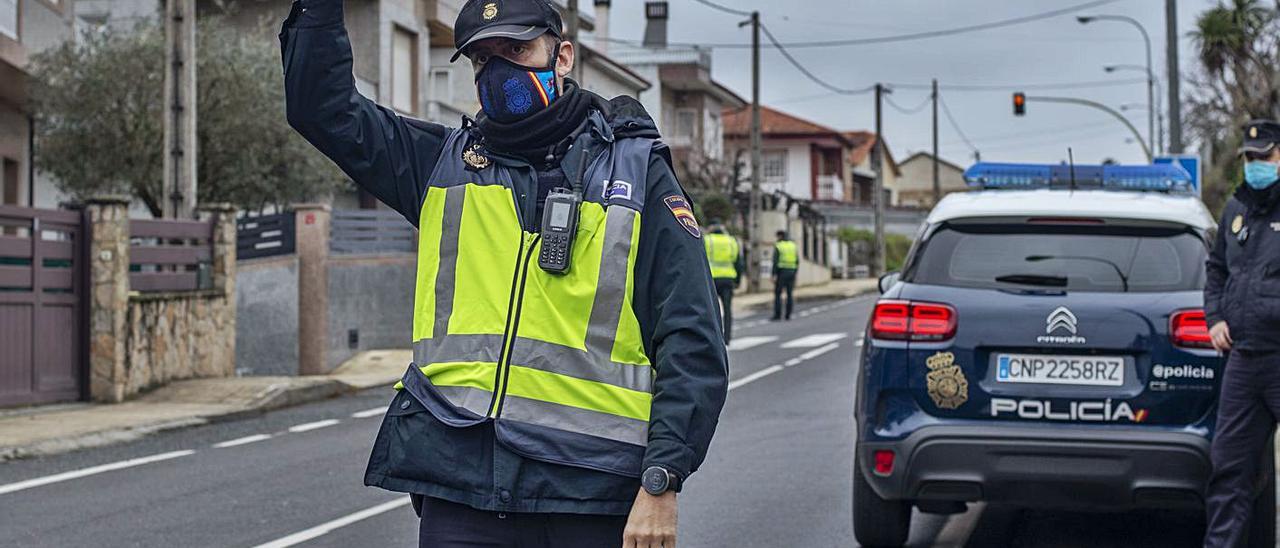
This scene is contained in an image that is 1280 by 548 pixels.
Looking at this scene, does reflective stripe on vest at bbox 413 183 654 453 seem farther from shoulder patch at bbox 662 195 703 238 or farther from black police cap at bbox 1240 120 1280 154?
black police cap at bbox 1240 120 1280 154

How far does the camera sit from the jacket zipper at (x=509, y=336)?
10.5 ft

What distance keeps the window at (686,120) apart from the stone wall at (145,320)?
41.0 m

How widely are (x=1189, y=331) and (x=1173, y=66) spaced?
1792cm

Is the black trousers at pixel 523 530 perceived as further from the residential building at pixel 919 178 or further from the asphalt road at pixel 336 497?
the residential building at pixel 919 178

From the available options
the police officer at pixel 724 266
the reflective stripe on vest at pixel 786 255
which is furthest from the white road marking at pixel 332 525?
the reflective stripe on vest at pixel 786 255

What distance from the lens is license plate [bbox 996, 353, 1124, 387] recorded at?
648 centimetres

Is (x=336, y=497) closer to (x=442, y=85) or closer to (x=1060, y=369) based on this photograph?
(x=1060, y=369)

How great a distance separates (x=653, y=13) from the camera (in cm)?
6122

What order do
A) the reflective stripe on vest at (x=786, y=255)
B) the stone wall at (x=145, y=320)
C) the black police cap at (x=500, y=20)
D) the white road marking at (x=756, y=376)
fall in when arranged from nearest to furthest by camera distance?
the black police cap at (x=500, y=20) < the stone wall at (x=145, y=320) < the white road marking at (x=756, y=376) < the reflective stripe on vest at (x=786, y=255)

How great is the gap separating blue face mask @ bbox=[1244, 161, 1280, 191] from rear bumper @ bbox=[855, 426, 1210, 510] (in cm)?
108

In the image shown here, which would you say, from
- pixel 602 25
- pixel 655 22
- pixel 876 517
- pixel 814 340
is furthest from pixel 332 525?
pixel 655 22

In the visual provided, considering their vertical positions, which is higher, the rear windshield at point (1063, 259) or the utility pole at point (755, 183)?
the utility pole at point (755, 183)

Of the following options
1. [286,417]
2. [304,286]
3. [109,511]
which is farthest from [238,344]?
[109,511]

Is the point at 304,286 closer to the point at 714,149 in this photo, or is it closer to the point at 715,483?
the point at 715,483
